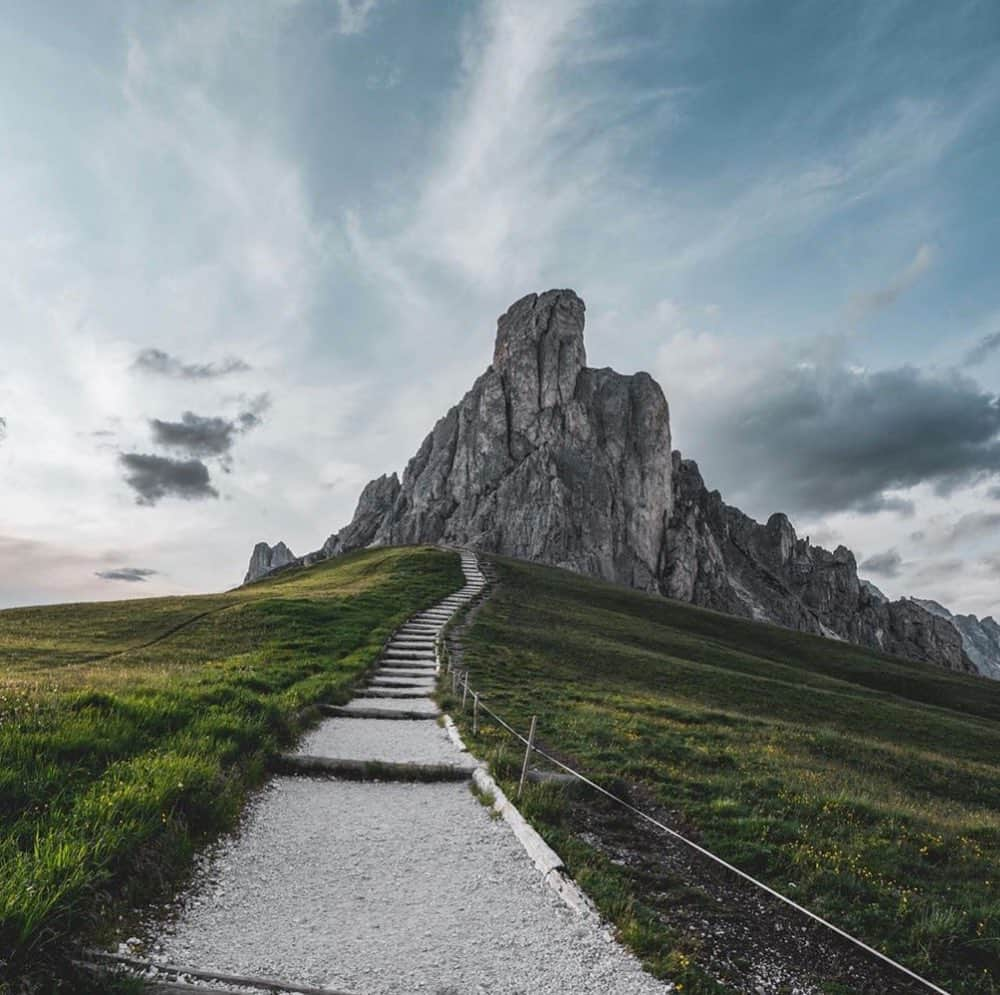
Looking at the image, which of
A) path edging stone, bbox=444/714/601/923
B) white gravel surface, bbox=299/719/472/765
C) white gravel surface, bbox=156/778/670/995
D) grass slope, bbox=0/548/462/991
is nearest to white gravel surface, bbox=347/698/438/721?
grass slope, bbox=0/548/462/991

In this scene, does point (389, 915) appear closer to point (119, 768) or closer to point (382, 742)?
point (119, 768)

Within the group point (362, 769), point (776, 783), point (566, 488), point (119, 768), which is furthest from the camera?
point (566, 488)

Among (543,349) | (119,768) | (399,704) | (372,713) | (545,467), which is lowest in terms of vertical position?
(119,768)

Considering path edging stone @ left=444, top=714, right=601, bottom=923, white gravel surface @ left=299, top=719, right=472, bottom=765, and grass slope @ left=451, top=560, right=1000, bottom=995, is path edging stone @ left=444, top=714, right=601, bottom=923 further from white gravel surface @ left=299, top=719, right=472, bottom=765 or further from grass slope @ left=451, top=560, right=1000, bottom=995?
white gravel surface @ left=299, top=719, right=472, bottom=765

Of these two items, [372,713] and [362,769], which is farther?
[372,713]

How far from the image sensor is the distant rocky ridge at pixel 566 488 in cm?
15962

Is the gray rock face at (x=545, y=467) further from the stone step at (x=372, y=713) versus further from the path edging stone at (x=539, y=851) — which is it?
the path edging stone at (x=539, y=851)

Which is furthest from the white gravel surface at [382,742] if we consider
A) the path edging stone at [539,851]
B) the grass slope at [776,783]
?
the path edging stone at [539,851]

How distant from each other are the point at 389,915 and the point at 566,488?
513 ft

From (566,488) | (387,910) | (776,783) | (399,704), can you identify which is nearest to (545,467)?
(566,488)

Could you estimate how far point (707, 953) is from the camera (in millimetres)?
6535

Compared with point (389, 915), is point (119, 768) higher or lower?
higher

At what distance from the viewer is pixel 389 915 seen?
270 inches

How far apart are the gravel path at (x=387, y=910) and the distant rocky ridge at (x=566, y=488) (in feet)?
452
